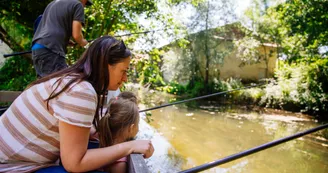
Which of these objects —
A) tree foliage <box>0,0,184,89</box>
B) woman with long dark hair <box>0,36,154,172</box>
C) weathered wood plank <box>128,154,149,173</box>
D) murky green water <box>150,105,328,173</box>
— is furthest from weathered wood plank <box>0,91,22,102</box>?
weathered wood plank <box>128,154,149,173</box>

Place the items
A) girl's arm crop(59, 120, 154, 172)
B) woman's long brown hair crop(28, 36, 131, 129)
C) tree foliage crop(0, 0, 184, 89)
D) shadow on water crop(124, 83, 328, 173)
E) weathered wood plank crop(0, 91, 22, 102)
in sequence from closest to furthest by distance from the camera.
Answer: girl's arm crop(59, 120, 154, 172)
woman's long brown hair crop(28, 36, 131, 129)
weathered wood plank crop(0, 91, 22, 102)
tree foliage crop(0, 0, 184, 89)
shadow on water crop(124, 83, 328, 173)

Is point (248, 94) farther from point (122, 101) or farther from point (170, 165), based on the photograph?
point (122, 101)

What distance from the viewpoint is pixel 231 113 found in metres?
11.3

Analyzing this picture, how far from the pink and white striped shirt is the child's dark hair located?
0.86ft

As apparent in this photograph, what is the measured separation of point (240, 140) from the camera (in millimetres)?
7051

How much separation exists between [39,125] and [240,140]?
6.62m

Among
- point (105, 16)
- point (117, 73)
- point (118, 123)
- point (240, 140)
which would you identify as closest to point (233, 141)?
point (240, 140)

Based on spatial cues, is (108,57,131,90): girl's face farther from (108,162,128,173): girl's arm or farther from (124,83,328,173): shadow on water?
(124,83,328,173): shadow on water

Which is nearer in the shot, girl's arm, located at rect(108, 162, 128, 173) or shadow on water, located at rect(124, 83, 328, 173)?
girl's arm, located at rect(108, 162, 128, 173)

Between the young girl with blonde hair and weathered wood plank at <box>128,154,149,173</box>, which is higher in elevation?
the young girl with blonde hair

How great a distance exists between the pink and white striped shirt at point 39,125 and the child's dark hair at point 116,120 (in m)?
0.26

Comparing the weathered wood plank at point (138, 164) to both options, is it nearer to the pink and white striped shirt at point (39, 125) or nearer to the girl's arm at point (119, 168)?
the girl's arm at point (119, 168)

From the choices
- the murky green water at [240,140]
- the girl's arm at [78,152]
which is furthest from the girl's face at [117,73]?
the murky green water at [240,140]

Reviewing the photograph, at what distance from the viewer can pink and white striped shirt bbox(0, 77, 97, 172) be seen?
3.31 feet
